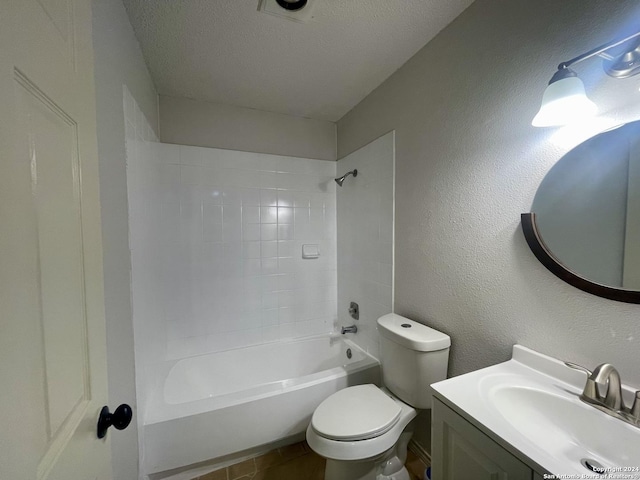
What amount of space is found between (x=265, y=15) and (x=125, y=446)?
1977 mm

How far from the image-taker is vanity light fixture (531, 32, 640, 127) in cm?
73

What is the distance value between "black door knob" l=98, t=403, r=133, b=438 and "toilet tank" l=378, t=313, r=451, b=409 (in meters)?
1.12

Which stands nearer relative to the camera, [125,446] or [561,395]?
[561,395]

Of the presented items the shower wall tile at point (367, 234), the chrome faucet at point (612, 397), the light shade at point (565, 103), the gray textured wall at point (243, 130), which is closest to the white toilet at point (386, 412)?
the shower wall tile at point (367, 234)

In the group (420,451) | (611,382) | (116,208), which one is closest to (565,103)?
(611,382)

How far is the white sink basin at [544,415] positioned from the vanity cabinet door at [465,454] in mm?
42

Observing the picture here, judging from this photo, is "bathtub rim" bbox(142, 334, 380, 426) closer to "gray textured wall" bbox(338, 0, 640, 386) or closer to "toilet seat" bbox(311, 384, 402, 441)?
"toilet seat" bbox(311, 384, 402, 441)

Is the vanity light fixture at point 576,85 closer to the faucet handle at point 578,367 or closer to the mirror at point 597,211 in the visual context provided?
the mirror at point 597,211

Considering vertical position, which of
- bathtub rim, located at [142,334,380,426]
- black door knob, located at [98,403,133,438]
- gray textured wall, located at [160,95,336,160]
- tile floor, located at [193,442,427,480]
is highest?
gray textured wall, located at [160,95,336,160]

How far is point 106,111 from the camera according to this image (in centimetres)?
94

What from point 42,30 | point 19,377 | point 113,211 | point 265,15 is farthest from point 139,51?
point 19,377

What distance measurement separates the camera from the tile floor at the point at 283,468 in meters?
1.46

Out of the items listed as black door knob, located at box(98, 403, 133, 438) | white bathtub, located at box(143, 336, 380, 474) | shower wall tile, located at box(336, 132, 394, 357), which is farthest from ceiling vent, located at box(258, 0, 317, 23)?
white bathtub, located at box(143, 336, 380, 474)

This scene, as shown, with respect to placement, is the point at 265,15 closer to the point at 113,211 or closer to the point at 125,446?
the point at 113,211
